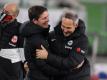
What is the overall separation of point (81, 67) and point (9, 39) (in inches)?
44.2

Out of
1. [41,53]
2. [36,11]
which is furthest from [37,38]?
[36,11]

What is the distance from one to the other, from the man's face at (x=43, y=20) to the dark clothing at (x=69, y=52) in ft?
0.59

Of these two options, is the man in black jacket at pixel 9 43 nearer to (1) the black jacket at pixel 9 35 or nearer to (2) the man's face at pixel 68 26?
(1) the black jacket at pixel 9 35

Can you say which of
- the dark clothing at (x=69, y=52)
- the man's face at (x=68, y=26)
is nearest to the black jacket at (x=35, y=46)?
the dark clothing at (x=69, y=52)

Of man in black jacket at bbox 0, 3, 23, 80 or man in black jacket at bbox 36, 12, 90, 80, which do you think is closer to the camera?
man in black jacket at bbox 36, 12, 90, 80

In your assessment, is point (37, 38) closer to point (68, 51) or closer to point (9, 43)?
point (68, 51)

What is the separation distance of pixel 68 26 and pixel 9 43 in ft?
3.60

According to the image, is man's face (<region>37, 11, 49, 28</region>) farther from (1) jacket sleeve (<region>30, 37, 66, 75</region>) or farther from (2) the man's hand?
(2) the man's hand

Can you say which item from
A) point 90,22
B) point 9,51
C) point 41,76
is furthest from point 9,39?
point 90,22

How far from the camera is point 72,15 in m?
8.66

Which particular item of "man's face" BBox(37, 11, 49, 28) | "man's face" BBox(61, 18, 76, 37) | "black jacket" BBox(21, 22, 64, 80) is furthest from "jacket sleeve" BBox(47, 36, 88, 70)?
"man's face" BBox(37, 11, 49, 28)

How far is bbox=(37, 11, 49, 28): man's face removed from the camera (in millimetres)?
8742

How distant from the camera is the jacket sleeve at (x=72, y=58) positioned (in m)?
8.66

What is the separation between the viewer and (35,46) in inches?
344
